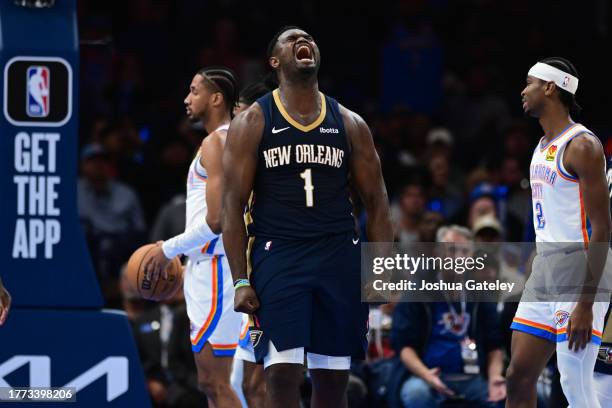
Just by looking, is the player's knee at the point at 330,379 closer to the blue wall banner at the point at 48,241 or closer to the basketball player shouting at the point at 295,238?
the basketball player shouting at the point at 295,238

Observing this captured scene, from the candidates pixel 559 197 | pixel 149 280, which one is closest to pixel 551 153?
pixel 559 197

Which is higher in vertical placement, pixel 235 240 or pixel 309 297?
pixel 235 240

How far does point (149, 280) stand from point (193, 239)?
0.52m

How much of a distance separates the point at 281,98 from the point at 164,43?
27.7ft

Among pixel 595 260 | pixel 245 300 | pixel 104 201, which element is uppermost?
pixel 104 201

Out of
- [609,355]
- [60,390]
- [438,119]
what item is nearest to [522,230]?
[438,119]

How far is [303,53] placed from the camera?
613 cm

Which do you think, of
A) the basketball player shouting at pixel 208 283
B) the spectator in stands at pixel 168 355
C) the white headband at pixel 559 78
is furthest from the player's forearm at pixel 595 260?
the spectator in stands at pixel 168 355

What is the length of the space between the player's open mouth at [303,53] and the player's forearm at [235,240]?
0.83m

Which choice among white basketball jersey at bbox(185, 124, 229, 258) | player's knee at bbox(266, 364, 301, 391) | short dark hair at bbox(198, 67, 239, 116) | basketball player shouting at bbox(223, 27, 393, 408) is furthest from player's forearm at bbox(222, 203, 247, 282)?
short dark hair at bbox(198, 67, 239, 116)

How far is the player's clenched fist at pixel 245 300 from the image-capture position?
599cm

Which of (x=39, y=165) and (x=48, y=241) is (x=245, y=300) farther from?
(x=39, y=165)

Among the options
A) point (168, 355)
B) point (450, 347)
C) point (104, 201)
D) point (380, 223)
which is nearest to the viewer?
point (380, 223)

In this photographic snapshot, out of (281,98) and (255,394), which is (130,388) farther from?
(281,98)
